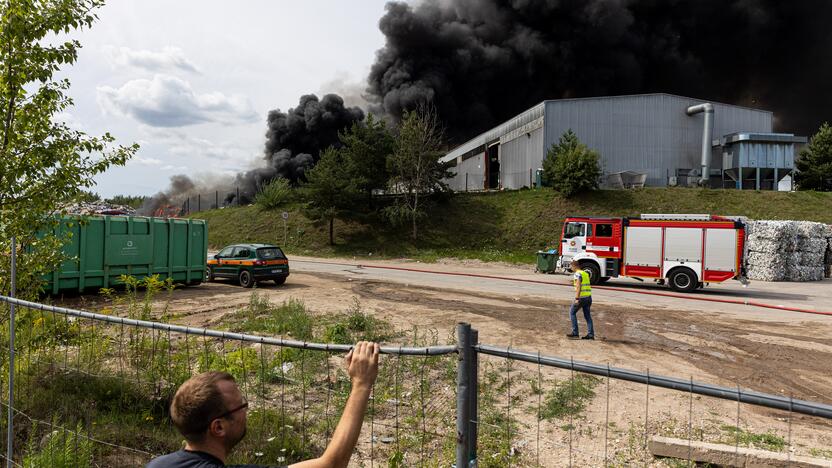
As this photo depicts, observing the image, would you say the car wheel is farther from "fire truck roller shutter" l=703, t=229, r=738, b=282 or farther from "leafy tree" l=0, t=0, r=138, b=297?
"fire truck roller shutter" l=703, t=229, r=738, b=282

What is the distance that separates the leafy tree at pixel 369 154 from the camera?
3456 cm

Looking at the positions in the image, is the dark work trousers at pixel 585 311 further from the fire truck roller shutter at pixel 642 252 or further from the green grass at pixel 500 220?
the green grass at pixel 500 220

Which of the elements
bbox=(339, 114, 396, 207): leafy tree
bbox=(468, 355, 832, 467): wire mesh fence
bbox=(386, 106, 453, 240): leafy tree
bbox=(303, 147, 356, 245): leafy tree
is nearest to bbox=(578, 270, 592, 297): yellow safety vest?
bbox=(468, 355, 832, 467): wire mesh fence

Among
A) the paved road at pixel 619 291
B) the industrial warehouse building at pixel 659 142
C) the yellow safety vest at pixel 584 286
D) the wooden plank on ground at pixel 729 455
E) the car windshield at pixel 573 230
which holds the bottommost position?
the wooden plank on ground at pixel 729 455

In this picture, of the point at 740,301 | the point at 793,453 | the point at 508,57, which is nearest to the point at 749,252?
the point at 740,301

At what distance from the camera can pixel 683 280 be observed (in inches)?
741

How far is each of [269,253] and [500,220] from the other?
2071cm

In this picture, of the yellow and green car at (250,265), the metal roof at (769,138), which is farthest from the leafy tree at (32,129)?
the metal roof at (769,138)

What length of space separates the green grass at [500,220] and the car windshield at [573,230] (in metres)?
9.95

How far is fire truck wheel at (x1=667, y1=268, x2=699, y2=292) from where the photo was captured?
18.6 meters

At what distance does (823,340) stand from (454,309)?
829 cm

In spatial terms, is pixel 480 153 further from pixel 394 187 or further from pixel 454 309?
pixel 454 309

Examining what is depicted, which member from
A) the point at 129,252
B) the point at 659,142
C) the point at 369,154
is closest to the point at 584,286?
the point at 129,252

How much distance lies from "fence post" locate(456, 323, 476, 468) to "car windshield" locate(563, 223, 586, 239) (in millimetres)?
19210
